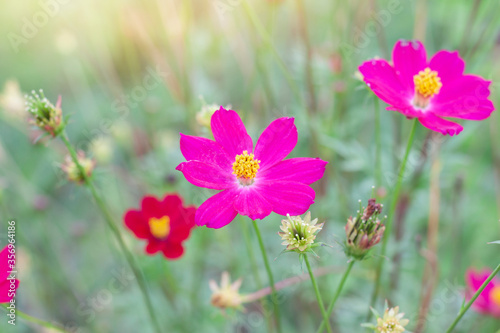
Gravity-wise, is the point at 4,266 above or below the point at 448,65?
below

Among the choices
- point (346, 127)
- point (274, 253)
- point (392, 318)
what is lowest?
point (392, 318)

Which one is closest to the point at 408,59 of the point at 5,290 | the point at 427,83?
the point at 427,83

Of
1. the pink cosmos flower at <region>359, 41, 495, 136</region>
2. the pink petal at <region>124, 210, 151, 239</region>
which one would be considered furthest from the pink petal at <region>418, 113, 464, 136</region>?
the pink petal at <region>124, 210, 151, 239</region>

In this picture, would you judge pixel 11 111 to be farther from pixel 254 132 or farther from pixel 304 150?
pixel 304 150

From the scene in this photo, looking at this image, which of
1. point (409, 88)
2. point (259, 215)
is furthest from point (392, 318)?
point (409, 88)

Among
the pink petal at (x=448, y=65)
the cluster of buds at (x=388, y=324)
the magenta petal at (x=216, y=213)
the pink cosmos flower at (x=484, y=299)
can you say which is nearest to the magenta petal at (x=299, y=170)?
the magenta petal at (x=216, y=213)

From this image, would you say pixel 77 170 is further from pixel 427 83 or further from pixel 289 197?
pixel 427 83
